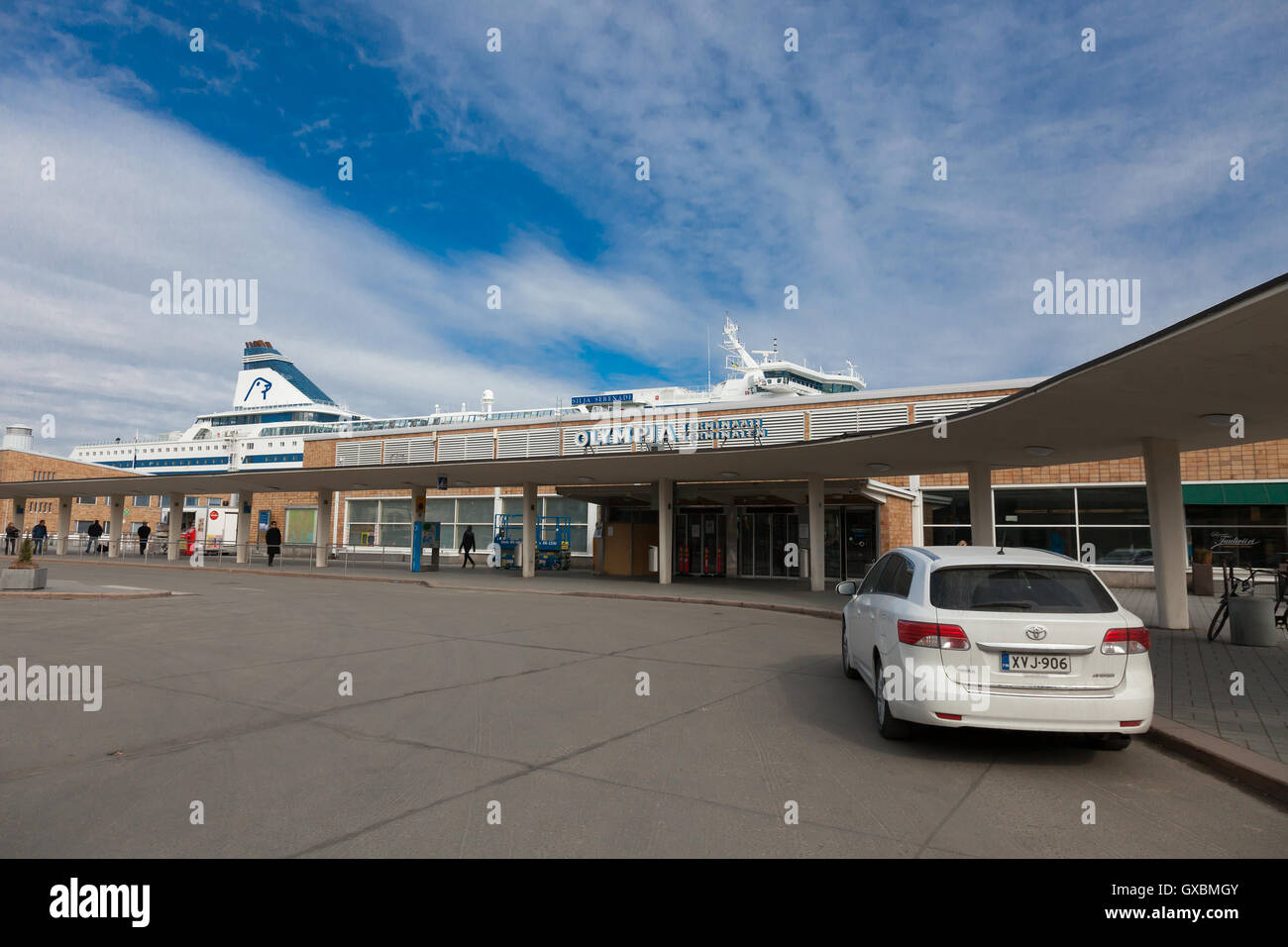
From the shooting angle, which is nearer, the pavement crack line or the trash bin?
the pavement crack line

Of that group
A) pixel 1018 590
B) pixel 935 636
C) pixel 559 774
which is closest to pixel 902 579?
pixel 1018 590

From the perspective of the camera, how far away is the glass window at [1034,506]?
2825 cm

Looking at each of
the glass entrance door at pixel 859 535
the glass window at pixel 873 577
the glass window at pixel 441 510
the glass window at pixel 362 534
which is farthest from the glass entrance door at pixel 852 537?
the glass window at pixel 362 534

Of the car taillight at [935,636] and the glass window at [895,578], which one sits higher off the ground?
the glass window at [895,578]

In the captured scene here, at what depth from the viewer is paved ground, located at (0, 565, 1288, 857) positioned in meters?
4.21

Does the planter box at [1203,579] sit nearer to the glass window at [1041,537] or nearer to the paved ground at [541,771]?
the glass window at [1041,537]

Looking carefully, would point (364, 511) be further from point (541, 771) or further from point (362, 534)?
point (541, 771)

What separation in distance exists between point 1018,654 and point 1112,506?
2568 centimetres

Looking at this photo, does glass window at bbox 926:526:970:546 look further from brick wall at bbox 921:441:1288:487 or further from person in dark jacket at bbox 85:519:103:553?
person in dark jacket at bbox 85:519:103:553

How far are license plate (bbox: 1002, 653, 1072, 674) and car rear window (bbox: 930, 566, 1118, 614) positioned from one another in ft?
1.21

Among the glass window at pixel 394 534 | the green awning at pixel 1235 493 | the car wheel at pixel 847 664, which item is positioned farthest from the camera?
the glass window at pixel 394 534

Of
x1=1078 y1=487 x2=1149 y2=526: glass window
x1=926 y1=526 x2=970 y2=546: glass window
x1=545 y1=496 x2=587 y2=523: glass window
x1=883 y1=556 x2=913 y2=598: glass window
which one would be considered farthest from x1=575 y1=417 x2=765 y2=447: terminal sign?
x1=883 y1=556 x2=913 y2=598: glass window

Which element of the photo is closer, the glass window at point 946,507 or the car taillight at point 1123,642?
the car taillight at point 1123,642
